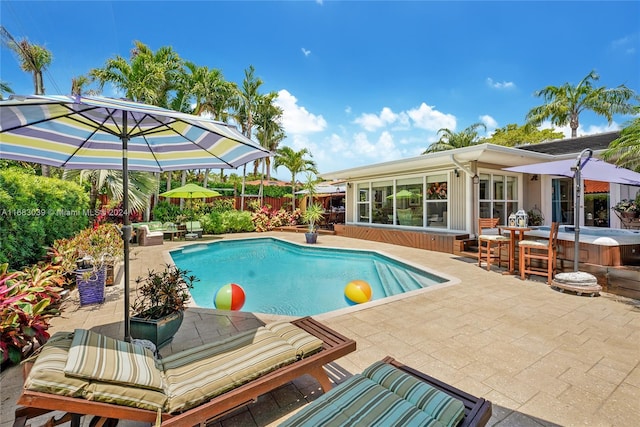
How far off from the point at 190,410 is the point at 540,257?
6812 mm

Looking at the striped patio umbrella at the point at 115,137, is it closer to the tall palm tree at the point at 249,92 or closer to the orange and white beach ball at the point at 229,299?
the orange and white beach ball at the point at 229,299

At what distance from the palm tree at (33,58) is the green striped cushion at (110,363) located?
22272 millimetres

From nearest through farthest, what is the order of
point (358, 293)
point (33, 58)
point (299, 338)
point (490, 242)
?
point (299, 338) → point (358, 293) → point (490, 242) → point (33, 58)

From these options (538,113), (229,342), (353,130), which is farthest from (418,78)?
(229,342)

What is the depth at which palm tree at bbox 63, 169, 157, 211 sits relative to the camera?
33.4 ft

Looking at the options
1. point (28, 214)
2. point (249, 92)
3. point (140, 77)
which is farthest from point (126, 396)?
point (249, 92)

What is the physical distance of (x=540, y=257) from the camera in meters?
5.88

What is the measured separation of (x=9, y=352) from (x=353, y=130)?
2343 centimetres

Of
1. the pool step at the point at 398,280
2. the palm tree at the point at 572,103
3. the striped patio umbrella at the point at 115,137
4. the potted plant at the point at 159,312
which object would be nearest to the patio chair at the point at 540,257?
the pool step at the point at 398,280

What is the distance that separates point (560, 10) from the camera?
853cm

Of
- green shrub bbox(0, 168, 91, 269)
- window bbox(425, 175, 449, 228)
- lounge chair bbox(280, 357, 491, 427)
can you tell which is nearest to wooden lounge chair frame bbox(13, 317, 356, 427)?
lounge chair bbox(280, 357, 491, 427)

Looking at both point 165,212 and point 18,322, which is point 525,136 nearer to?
point 165,212

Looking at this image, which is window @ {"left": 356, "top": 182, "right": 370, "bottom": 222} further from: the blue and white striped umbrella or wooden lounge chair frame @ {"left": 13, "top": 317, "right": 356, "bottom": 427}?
wooden lounge chair frame @ {"left": 13, "top": 317, "right": 356, "bottom": 427}

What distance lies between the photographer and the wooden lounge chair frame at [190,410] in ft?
4.85
